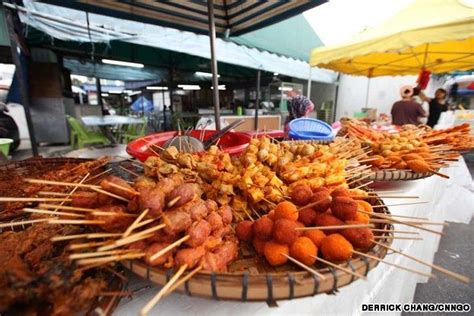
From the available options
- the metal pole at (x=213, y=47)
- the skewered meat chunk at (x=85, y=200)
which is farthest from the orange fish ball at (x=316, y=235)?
the metal pole at (x=213, y=47)

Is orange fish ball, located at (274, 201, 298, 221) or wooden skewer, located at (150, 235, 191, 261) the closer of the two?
wooden skewer, located at (150, 235, 191, 261)

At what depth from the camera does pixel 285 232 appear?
34.7 inches

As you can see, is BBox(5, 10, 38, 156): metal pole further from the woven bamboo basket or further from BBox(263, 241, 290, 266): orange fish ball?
BBox(263, 241, 290, 266): orange fish ball

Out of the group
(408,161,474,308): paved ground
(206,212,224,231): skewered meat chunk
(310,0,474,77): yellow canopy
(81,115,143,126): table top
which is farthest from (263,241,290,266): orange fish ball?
(81,115,143,126): table top

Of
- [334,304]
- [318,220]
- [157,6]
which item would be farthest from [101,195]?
[157,6]

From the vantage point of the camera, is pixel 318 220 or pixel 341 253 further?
pixel 318 220

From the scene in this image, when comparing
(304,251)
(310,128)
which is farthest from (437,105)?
(304,251)

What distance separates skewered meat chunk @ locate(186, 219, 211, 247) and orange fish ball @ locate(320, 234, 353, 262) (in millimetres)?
453

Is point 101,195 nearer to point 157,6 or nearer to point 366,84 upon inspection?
point 157,6

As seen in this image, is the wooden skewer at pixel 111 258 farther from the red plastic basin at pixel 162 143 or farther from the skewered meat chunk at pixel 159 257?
the red plastic basin at pixel 162 143

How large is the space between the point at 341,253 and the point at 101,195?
3.12 feet

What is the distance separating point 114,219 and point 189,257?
0.32m

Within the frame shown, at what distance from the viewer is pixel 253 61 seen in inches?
301

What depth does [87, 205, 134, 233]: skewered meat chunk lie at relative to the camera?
831 mm
